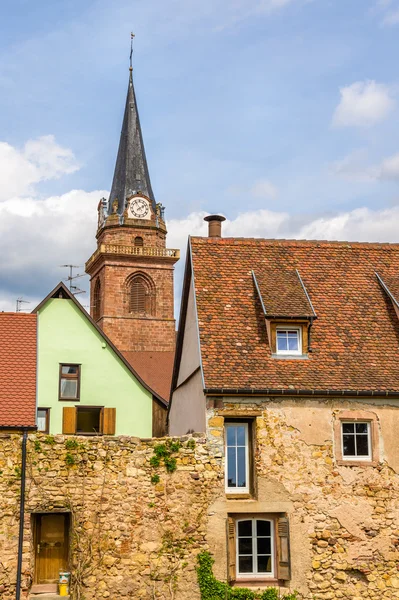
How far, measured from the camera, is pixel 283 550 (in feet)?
56.2

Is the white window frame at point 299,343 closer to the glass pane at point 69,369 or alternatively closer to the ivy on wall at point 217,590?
the ivy on wall at point 217,590

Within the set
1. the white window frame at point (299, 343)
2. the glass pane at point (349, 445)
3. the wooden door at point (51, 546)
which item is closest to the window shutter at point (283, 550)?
the glass pane at point (349, 445)

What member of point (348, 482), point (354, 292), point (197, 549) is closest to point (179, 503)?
point (197, 549)

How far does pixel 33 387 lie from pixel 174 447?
383 centimetres

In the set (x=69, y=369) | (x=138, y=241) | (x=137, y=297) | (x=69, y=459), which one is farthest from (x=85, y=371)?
(x=138, y=241)

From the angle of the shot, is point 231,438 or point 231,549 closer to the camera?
point 231,549

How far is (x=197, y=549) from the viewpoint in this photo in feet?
56.3

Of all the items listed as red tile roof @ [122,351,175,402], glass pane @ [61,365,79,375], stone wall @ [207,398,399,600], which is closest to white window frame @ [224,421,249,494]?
stone wall @ [207,398,399,600]

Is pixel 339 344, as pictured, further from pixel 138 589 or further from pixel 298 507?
pixel 138 589

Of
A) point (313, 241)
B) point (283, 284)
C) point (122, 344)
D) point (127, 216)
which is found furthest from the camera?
point (127, 216)

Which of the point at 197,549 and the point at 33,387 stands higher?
the point at 33,387

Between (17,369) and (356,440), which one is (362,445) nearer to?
(356,440)

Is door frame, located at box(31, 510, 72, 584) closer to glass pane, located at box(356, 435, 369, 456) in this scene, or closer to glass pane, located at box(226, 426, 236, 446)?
glass pane, located at box(226, 426, 236, 446)

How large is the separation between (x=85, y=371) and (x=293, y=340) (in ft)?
28.6
